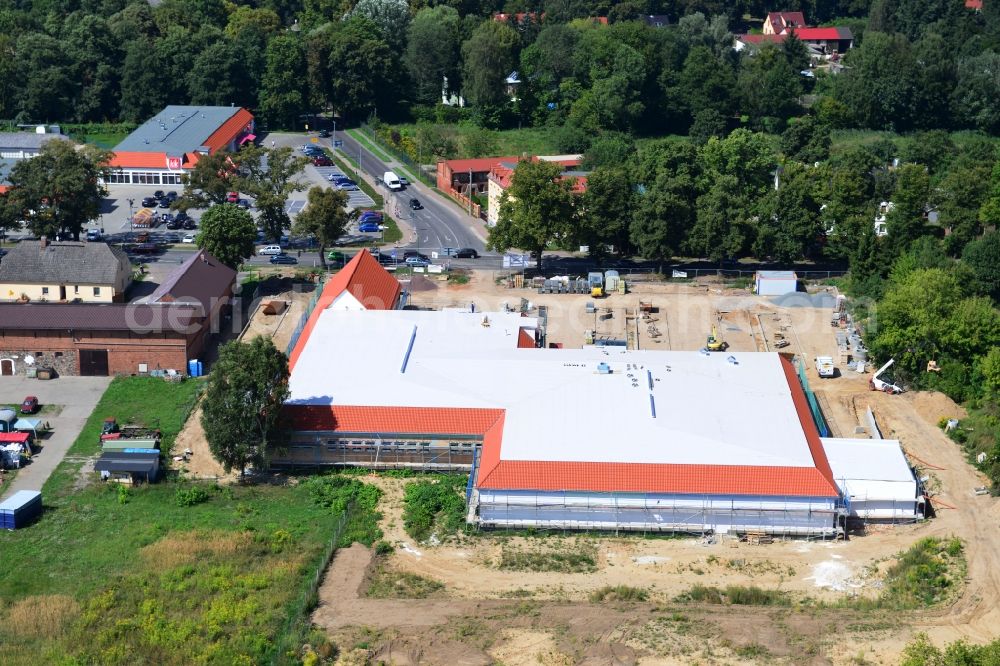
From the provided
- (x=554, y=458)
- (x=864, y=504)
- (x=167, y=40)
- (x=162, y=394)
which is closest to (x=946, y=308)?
(x=864, y=504)

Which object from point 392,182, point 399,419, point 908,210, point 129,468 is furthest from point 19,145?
point 908,210

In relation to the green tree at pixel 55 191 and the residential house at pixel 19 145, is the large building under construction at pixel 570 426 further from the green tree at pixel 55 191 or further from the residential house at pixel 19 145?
the residential house at pixel 19 145

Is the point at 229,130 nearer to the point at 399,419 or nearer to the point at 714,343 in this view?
the point at 714,343

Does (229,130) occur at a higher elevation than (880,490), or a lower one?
higher

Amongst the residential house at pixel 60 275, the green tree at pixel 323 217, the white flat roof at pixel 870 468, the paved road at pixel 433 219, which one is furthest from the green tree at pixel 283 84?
the white flat roof at pixel 870 468

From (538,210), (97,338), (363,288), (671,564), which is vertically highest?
(538,210)
